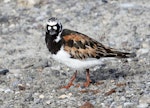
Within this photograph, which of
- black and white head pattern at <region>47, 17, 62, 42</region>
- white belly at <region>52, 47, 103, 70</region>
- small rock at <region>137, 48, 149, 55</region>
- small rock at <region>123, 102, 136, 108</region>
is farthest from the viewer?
small rock at <region>137, 48, 149, 55</region>

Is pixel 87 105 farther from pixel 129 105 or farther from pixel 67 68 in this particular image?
pixel 67 68

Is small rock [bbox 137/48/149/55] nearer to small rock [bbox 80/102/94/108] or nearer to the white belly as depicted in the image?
the white belly

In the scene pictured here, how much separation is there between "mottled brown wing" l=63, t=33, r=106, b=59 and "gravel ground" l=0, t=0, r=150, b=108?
0.51 meters

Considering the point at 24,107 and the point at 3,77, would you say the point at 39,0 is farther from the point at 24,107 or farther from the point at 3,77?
the point at 24,107

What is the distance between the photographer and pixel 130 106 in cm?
666

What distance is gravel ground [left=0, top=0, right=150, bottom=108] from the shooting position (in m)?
7.21

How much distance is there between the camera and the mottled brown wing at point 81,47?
7.42 m

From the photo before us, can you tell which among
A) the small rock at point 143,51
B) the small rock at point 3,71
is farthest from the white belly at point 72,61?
the small rock at point 143,51

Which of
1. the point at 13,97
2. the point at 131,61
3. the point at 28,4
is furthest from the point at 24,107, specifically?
the point at 28,4

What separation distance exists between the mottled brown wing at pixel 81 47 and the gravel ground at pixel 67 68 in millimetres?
508

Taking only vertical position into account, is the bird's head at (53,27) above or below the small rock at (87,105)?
above

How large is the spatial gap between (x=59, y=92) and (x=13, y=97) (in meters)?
0.72

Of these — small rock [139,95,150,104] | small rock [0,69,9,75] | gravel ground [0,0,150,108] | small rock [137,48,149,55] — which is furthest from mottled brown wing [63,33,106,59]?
small rock [137,48,149,55]

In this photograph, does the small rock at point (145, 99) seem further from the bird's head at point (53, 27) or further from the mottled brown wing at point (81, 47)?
the bird's head at point (53, 27)
